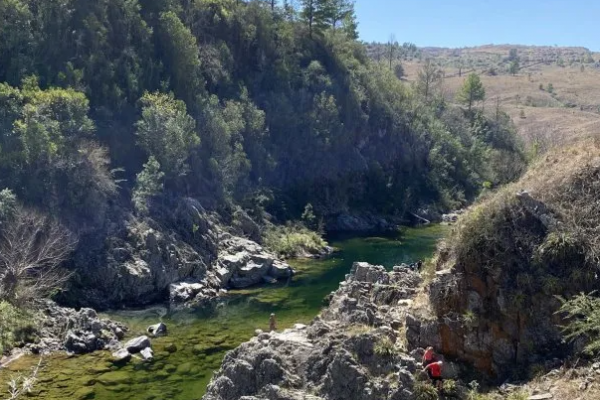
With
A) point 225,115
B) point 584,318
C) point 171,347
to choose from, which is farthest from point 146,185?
point 584,318

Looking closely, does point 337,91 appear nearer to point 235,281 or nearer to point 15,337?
point 235,281

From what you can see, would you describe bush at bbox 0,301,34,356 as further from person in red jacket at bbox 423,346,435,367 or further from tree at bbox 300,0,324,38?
tree at bbox 300,0,324,38

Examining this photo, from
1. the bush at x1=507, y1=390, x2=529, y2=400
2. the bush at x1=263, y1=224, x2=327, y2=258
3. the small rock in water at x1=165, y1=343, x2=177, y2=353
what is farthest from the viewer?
the bush at x1=263, y1=224, x2=327, y2=258

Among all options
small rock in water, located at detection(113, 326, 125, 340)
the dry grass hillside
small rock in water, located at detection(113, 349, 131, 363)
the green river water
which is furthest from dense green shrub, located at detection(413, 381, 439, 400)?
the dry grass hillside

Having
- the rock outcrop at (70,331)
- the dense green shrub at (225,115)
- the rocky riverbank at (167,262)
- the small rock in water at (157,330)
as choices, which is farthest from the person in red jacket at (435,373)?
the dense green shrub at (225,115)

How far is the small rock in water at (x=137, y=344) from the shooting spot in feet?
112

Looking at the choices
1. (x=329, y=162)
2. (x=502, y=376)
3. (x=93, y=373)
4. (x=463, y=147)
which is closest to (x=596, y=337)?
(x=502, y=376)

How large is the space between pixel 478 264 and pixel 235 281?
3285cm

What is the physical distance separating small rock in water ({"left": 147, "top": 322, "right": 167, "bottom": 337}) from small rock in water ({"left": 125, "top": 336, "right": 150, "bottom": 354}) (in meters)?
2.37

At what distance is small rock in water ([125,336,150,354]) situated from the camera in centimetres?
3404

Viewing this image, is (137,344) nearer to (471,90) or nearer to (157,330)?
(157,330)

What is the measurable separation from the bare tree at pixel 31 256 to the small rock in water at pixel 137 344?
7124mm

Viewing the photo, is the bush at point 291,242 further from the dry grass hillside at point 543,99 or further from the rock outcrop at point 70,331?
the dry grass hillside at point 543,99

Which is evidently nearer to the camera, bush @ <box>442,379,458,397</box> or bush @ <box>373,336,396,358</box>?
bush @ <box>442,379,458,397</box>
